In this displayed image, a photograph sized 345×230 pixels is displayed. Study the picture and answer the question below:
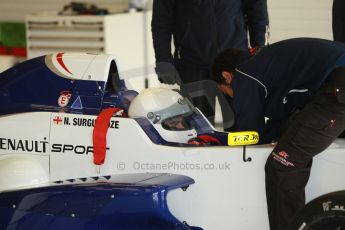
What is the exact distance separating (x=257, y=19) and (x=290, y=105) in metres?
1.51

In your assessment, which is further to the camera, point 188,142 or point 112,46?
point 112,46

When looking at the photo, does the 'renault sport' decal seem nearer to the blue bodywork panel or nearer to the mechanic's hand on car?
the blue bodywork panel

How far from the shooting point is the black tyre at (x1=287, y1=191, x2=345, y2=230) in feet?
8.56

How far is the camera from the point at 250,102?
2.99 metres

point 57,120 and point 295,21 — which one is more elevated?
point 295,21

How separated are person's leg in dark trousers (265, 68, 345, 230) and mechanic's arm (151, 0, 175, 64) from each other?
1587 millimetres

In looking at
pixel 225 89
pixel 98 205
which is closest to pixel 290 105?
pixel 225 89

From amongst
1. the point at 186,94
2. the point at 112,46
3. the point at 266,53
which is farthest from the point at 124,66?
the point at 266,53

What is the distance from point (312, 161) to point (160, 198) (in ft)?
2.27

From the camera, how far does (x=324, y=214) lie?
104 inches

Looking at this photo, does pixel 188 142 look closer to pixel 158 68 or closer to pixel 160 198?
pixel 160 198

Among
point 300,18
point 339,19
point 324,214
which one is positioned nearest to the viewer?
point 324,214

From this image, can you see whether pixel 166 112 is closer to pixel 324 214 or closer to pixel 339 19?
pixel 324 214

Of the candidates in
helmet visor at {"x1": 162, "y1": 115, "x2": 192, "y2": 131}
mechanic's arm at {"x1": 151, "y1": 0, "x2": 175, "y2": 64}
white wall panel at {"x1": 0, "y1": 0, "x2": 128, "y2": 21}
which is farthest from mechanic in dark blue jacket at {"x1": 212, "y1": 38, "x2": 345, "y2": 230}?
white wall panel at {"x1": 0, "y1": 0, "x2": 128, "y2": 21}
